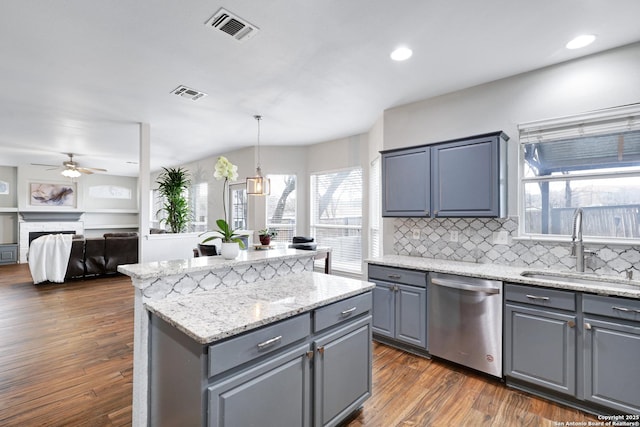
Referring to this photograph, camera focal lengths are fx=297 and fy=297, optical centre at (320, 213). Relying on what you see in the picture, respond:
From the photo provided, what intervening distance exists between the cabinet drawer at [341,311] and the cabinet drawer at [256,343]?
0.27 ft

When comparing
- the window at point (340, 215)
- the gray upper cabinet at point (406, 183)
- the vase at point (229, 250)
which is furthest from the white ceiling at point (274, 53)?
the vase at point (229, 250)

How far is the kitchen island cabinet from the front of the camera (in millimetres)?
1250

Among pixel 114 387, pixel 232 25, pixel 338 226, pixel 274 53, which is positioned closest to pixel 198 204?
pixel 338 226

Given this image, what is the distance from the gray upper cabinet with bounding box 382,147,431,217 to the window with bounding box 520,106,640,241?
34.6 inches

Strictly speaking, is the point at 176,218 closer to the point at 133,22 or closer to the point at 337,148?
the point at 337,148

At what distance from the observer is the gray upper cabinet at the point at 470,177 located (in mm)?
2664

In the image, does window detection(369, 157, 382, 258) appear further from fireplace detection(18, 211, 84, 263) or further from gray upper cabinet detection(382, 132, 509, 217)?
fireplace detection(18, 211, 84, 263)

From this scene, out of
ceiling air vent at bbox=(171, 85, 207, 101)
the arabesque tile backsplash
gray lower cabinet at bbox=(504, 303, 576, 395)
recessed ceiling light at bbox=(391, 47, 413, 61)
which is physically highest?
ceiling air vent at bbox=(171, 85, 207, 101)

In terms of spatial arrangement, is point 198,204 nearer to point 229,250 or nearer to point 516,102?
point 229,250

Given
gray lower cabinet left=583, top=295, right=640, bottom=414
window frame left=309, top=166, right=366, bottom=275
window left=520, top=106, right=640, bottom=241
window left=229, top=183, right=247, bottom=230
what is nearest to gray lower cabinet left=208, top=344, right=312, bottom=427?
gray lower cabinet left=583, top=295, right=640, bottom=414

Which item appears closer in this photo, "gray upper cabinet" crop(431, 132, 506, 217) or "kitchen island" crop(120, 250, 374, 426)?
"kitchen island" crop(120, 250, 374, 426)

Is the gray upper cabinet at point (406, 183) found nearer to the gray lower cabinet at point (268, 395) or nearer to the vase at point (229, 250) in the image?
the vase at point (229, 250)

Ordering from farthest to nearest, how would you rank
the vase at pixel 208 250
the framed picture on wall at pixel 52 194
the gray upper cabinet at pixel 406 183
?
the framed picture on wall at pixel 52 194 < the vase at pixel 208 250 < the gray upper cabinet at pixel 406 183

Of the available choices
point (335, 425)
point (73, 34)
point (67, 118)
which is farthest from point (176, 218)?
point (335, 425)
